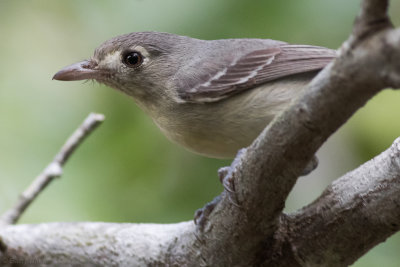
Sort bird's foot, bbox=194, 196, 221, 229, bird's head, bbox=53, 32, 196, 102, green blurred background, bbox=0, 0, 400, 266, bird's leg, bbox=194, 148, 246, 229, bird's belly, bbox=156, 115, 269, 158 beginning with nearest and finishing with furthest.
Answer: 1. bird's leg, bbox=194, 148, 246, 229
2. bird's foot, bbox=194, 196, 221, 229
3. bird's belly, bbox=156, 115, 269, 158
4. bird's head, bbox=53, 32, 196, 102
5. green blurred background, bbox=0, 0, 400, 266

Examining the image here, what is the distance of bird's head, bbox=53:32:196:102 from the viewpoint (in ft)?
11.9

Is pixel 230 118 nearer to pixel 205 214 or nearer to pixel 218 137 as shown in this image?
pixel 218 137

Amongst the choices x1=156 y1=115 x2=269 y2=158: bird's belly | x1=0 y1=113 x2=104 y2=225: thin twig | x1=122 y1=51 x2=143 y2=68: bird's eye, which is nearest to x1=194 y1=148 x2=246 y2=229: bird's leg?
x1=156 y1=115 x2=269 y2=158: bird's belly

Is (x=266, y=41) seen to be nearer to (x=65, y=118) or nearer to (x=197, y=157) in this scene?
(x=197, y=157)

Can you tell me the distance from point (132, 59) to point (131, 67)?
0.06 metres

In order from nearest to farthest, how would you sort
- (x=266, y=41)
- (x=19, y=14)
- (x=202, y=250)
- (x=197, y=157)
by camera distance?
1. (x=202, y=250)
2. (x=266, y=41)
3. (x=197, y=157)
4. (x=19, y=14)

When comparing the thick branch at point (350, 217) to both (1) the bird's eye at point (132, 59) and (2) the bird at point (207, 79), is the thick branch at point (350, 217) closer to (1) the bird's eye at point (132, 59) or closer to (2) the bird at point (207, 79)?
(2) the bird at point (207, 79)

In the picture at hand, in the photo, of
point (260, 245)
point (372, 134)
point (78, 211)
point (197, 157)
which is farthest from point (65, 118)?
point (372, 134)

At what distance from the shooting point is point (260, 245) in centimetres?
283

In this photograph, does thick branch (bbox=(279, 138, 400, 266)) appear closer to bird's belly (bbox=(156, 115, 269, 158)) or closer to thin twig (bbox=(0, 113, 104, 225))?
bird's belly (bbox=(156, 115, 269, 158))

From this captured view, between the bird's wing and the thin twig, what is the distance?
637 millimetres

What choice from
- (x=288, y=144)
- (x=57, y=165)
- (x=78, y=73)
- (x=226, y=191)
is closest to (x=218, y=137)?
(x=226, y=191)

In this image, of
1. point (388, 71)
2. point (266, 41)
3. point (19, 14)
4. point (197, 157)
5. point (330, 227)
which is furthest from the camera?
point (19, 14)

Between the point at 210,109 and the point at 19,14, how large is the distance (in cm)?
215
